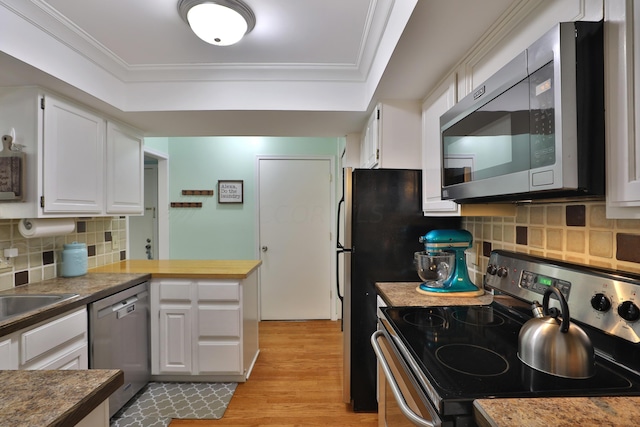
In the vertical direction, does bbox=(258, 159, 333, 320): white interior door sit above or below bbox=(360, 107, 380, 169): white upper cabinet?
below

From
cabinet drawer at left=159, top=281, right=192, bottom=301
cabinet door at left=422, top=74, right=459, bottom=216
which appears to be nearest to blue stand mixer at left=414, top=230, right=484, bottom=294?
cabinet door at left=422, top=74, right=459, bottom=216

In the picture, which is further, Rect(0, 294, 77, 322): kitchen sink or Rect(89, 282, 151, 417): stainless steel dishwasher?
Rect(89, 282, 151, 417): stainless steel dishwasher

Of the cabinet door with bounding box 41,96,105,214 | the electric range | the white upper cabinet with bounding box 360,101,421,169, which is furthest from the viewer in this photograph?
the white upper cabinet with bounding box 360,101,421,169

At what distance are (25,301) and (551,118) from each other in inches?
97.7

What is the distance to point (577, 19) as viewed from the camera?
2.62 ft

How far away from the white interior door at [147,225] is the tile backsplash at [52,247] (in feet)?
2.93

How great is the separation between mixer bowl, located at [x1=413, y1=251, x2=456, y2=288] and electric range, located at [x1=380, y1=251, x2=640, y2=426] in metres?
0.37

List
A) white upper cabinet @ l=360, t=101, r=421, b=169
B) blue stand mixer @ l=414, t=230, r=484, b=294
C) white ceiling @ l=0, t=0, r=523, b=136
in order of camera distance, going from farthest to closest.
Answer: white upper cabinet @ l=360, t=101, r=421, b=169
blue stand mixer @ l=414, t=230, r=484, b=294
white ceiling @ l=0, t=0, r=523, b=136

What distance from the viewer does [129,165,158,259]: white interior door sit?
378 centimetres

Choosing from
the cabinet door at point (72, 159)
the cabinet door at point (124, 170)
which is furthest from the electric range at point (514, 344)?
the cabinet door at point (124, 170)

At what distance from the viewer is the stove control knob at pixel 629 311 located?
0.79 meters

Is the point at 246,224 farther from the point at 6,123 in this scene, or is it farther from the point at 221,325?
the point at 6,123

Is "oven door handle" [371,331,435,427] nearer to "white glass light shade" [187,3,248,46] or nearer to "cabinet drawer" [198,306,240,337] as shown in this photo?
"cabinet drawer" [198,306,240,337]

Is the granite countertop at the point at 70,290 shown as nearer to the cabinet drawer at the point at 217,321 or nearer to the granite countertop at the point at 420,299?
the cabinet drawer at the point at 217,321
